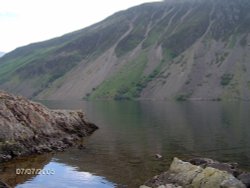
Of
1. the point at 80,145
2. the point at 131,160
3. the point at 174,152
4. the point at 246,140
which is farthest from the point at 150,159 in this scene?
the point at 246,140

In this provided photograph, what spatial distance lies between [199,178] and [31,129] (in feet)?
154

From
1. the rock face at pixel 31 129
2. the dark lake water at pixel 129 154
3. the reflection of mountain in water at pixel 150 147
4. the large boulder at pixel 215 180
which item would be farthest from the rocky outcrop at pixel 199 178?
the rock face at pixel 31 129

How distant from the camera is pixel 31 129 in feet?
272

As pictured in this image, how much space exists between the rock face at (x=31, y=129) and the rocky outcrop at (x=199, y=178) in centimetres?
3045

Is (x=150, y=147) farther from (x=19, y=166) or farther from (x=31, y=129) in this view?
(x=19, y=166)

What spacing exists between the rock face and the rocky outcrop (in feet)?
99.9

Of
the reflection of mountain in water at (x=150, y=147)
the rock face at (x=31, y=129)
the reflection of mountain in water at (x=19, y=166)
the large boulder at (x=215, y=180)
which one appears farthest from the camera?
the rock face at (x=31, y=129)

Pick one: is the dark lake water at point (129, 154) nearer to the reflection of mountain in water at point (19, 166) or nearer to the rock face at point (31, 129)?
the reflection of mountain in water at point (19, 166)

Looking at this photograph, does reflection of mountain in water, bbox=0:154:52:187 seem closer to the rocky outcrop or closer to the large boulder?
the rocky outcrop

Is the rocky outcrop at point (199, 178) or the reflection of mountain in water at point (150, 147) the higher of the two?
the rocky outcrop at point (199, 178)

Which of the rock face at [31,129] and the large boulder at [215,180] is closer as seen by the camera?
the large boulder at [215,180]

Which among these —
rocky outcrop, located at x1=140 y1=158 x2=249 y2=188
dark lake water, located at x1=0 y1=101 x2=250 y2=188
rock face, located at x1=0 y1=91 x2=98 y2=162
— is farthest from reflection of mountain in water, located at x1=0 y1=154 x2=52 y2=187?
rocky outcrop, located at x1=140 y1=158 x2=249 y2=188

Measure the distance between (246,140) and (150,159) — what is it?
29461mm

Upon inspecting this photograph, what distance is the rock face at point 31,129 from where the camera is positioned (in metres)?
74.2
